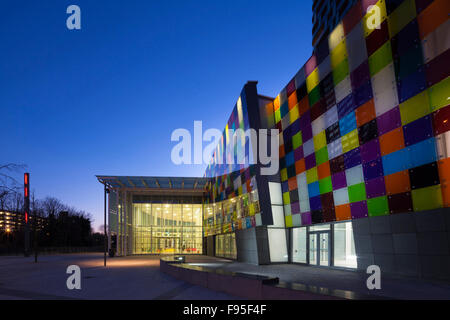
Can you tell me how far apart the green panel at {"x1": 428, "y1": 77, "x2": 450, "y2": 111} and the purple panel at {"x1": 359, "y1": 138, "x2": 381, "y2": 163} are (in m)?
3.27

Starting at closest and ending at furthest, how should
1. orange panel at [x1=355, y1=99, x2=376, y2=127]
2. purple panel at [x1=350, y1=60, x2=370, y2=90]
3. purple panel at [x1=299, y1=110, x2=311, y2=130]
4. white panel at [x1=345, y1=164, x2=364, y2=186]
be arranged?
orange panel at [x1=355, y1=99, x2=376, y2=127] < purple panel at [x1=350, y1=60, x2=370, y2=90] < white panel at [x1=345, y1=164, x2=364, y2=186] < purple panel at [x1=299, y1=110, x2=311, y2=130]

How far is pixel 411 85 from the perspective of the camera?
13523 mm

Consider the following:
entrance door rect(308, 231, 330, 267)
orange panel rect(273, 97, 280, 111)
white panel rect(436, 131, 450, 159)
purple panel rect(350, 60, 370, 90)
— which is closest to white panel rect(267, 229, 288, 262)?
entrance door rect(308, 231, 330, 267)

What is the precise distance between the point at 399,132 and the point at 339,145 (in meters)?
4.32

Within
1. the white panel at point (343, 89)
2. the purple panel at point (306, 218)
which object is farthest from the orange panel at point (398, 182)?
the purple panel at point (306, 218)

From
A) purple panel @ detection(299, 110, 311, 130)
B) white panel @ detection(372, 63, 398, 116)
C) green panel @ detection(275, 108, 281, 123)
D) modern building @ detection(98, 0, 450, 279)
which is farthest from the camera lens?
green panel @ detection(275, 108, 281, 123)

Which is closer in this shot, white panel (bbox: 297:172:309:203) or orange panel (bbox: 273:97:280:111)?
white panel (bbox: 297:172:309:203)

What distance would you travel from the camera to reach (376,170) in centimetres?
1550

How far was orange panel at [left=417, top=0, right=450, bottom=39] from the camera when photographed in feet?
39.7

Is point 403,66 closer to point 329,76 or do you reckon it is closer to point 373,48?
point 373,48

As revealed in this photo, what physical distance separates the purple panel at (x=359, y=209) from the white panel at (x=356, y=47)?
720 centimetres

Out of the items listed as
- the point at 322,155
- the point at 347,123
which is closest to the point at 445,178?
the point at 347,123

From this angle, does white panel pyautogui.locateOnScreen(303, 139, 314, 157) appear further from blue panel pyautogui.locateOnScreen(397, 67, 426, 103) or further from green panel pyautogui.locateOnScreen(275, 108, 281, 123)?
blue panel pyautogui.locateOnScreen(397, 67, 426, 103)
